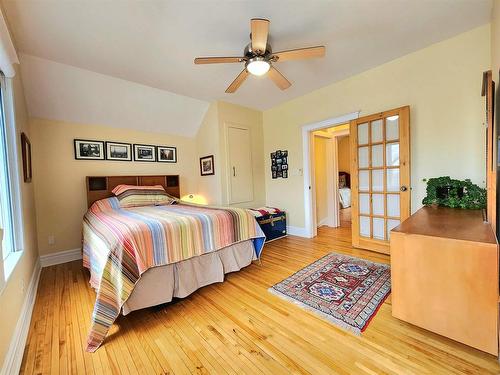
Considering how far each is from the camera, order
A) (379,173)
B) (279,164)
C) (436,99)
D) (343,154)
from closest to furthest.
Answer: (436,99) → (379,173) → (279,164) → (343,154)

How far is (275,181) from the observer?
4.46m

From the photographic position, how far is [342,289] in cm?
211

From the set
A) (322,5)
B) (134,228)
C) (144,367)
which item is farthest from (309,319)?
(322,5)

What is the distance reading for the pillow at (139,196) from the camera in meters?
3.31

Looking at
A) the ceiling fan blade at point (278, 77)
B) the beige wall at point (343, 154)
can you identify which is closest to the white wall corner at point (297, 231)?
the ceiling fan blade at point (278, 77)

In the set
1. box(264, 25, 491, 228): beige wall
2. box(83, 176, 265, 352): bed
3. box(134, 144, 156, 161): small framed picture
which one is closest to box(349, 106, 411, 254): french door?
box(264, 25, 491, 228): beige wall

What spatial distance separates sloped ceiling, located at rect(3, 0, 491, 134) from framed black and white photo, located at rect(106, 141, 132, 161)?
94cm

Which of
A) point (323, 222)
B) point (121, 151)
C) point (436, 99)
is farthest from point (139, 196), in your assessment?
point (436, 99)

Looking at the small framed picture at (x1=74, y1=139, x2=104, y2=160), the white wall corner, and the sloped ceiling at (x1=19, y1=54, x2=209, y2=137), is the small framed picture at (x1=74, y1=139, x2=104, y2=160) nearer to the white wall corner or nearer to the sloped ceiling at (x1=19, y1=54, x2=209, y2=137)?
the sloped ceiling at (x1=19, y1=54, x2=209, y2=137)

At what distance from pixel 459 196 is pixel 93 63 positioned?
432cm

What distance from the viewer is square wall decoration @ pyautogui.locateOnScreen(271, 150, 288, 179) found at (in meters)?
4.23

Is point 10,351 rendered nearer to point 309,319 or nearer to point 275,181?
point 309,319

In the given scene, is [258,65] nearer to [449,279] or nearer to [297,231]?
[449,279]

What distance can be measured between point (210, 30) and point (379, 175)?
8.95ft
